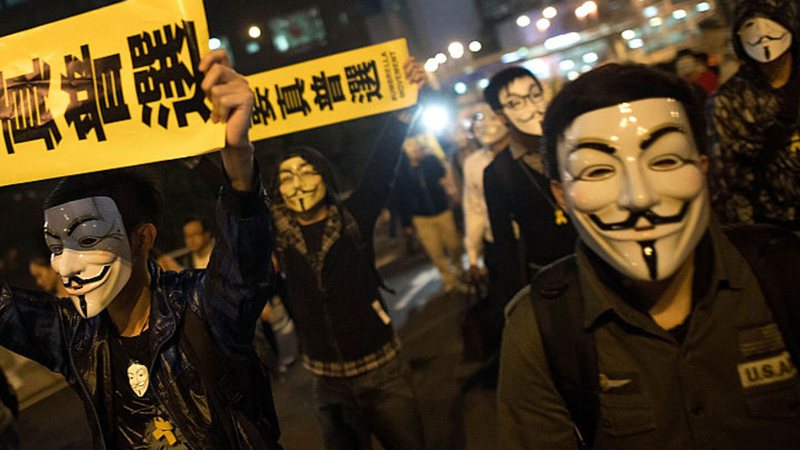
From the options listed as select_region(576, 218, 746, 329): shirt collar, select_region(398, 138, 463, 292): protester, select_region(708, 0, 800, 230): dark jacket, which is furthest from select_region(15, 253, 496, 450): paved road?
select_region(576, 218, 746, 329): shirt collar

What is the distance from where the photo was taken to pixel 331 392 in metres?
3.31

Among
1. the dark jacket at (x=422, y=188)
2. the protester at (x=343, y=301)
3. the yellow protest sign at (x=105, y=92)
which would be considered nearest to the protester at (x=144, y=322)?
the yellow protest sign at (x=105, y=92)

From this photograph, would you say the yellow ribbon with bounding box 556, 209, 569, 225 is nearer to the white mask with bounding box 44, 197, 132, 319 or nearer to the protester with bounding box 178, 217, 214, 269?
the white mask with bounding box 44, 197, 132, 319

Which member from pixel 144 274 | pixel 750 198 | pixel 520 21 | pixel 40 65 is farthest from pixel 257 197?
pixel 520 21

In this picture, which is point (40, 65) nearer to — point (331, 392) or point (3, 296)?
point (3, 296)

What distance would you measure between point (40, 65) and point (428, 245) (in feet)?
24.3

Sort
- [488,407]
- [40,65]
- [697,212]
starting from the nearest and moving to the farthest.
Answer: [697,212] < [40,65] < [488,407]

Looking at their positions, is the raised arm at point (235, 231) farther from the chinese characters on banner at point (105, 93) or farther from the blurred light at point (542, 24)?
the blurred light at point (542, 24)

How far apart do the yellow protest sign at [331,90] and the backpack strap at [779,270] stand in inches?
103

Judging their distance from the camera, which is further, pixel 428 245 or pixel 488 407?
pixel 428 245

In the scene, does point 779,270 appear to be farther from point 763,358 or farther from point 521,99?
point 521,99

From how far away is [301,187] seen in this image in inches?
138

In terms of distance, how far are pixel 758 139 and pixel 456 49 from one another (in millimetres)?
35267

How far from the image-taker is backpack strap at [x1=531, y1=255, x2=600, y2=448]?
1.64m
